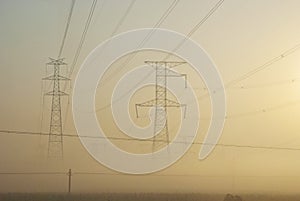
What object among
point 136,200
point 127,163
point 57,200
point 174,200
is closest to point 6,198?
point 57,200

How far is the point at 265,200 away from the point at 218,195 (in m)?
5.21

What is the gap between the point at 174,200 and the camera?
157 ft

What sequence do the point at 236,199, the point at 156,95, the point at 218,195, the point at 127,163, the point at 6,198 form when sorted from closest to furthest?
the point at 156,95 < the point at 127,163 < the point at 236,199 < the point at 6,198 < the point at 218,195

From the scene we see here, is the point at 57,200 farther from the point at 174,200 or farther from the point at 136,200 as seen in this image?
the point at 174,200

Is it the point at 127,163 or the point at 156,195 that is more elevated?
the point at 127,163

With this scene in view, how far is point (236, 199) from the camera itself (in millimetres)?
32469

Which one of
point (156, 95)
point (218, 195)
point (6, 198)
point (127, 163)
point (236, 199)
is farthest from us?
point (218, 195)

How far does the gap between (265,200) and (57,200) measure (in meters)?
19.7

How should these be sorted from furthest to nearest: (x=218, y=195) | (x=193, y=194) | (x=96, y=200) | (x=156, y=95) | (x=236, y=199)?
(x=193, y=194) → (x=218, y=195) → (x=96, y=200) → (x=236, y=199) → (x=156, y=95)

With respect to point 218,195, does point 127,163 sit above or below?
above

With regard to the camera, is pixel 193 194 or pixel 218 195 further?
pixel 193 194

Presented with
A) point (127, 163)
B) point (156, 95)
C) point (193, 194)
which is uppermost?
point (156, 95)

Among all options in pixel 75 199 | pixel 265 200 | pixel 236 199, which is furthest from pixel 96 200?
pixel 236 199

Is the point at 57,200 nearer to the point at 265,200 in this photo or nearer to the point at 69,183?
the point at 69,183
